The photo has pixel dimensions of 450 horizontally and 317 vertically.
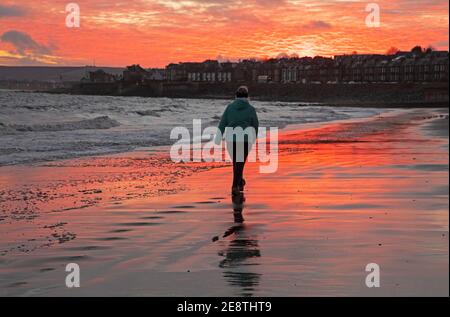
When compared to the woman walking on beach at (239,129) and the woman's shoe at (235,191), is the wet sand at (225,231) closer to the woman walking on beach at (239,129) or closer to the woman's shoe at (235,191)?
the woman's shoe at (235,191)

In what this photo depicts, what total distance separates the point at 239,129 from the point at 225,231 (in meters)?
3.52

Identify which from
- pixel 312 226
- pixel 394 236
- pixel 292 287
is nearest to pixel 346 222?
pixel 312 226

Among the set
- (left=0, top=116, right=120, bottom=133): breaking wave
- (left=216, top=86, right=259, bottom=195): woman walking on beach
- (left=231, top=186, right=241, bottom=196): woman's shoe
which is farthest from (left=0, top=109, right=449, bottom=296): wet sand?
(left=0, top=116, right=120, bottom=133): breaking wave

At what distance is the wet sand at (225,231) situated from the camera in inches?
220

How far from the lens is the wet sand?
5594 millimetres

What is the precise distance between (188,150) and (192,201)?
10.3 meters

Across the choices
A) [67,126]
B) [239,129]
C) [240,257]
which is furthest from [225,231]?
[67,126]

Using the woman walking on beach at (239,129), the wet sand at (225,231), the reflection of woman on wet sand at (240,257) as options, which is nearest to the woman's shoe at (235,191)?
the woman walking on beach at (239,129)

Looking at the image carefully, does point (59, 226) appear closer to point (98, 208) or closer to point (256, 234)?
point (98, 208)

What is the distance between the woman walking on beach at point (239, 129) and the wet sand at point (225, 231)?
17.7 inches

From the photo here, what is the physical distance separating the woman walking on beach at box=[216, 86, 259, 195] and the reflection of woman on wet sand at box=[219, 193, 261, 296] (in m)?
2.41

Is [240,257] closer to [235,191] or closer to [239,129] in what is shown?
[235,191]

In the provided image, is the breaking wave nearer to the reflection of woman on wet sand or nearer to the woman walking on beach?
the woman walking on beach

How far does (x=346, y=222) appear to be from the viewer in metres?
8.16
